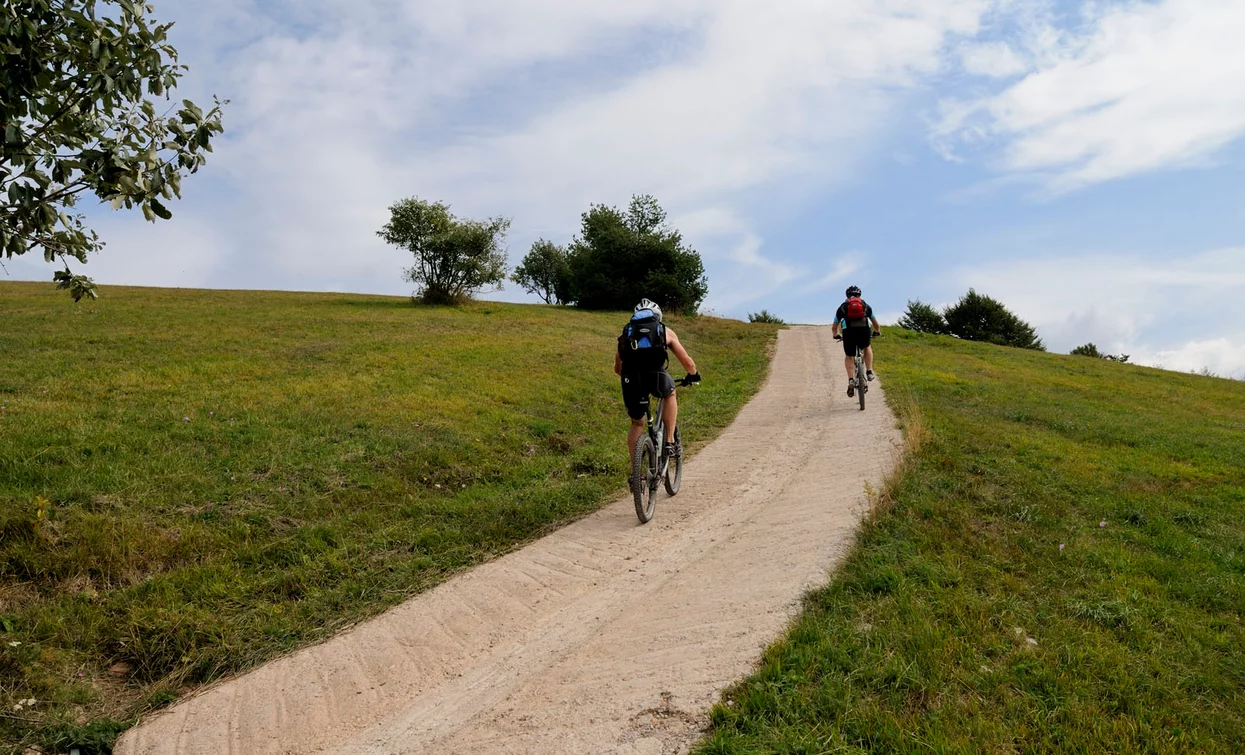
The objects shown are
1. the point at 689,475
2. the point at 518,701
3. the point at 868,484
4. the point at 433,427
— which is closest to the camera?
the point at 518,701

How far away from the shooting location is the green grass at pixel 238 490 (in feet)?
20.3

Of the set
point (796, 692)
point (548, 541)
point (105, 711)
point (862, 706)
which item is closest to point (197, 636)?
point (105, 711)

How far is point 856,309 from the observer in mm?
16031

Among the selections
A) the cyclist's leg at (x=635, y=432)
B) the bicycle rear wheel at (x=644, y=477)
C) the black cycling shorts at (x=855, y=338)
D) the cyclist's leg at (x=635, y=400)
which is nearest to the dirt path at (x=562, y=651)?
the bicycle rear wheel at (x=644, y=477)

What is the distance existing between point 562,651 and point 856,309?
1215 cm

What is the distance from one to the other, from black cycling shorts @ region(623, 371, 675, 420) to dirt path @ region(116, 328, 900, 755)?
1.46m

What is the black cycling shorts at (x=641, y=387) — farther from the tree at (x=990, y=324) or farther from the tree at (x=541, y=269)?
the tree at (x=541, y=269)

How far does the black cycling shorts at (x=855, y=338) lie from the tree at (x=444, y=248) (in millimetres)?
26405

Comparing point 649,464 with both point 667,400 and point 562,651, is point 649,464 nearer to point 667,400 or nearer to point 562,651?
point 667,400

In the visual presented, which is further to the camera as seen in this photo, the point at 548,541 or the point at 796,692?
the point at 548,541

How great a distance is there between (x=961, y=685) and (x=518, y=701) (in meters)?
3.02

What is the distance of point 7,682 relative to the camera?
18.3 ft

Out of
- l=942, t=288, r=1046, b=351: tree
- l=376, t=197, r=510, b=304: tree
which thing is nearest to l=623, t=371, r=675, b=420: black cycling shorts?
l=376, t=197, r=510, b=304: tree

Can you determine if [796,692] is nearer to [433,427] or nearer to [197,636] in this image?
[197,636]
